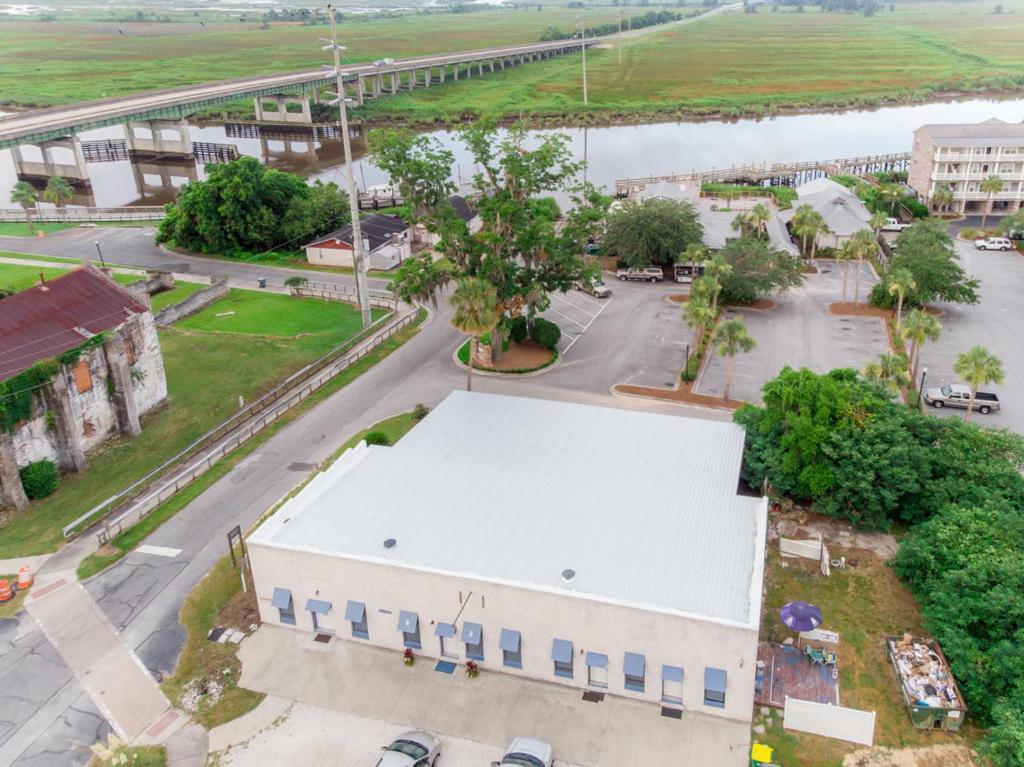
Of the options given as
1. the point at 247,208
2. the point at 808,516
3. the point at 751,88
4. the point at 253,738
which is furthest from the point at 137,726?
the point at 751,88

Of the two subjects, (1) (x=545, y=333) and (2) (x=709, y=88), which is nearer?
(1) (x=545, y=333)

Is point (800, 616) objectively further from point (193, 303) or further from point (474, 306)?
point (193, 303)

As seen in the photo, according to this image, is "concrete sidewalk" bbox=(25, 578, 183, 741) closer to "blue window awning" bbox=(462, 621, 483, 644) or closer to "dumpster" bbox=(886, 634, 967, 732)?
"blue window awning" bbox=(462, 621, 483, 644)

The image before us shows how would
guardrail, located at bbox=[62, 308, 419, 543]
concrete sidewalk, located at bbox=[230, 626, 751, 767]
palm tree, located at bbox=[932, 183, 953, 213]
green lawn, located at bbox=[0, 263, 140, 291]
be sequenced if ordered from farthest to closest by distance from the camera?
palm tree, located at bbox=[932, 183, 953, 213] < green lawn, located at bbox=[0, 263, 140, 291] < guardrail, located at bbox=[62, 308, 419, 543] < concrete sidewalk, located at bbox=[230, 626, 751, 767]

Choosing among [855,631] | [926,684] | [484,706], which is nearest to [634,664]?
[484,706]

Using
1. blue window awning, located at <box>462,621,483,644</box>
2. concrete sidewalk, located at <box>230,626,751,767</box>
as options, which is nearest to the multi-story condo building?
concrete sidewalk, located at <box>230,626,751,767</box>
